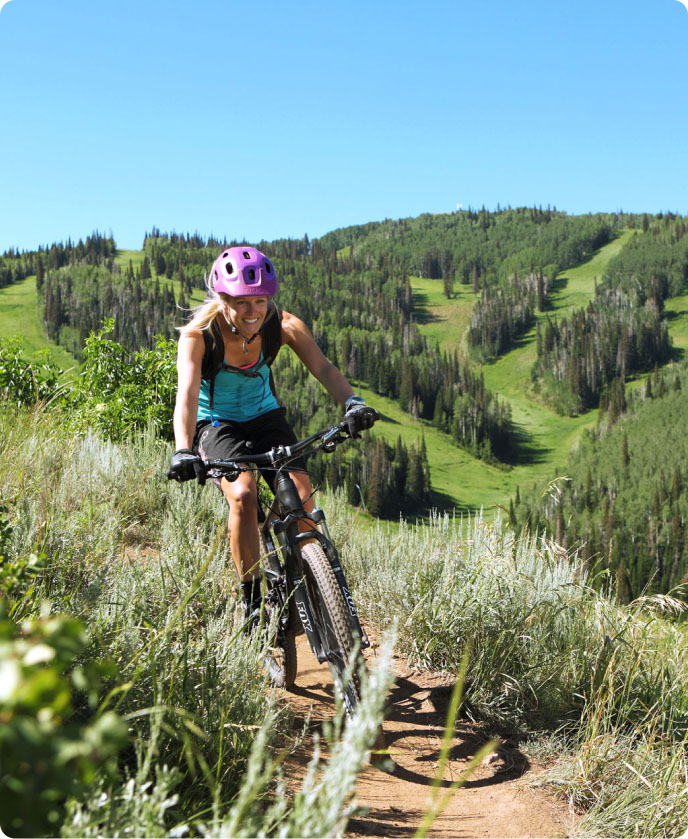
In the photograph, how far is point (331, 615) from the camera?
3.40 metres

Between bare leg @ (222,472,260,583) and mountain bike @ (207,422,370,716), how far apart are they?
122 mm

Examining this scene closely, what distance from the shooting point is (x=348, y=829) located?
2.80 meters

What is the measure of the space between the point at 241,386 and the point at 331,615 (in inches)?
63.1

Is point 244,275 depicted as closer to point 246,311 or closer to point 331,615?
point 246,311

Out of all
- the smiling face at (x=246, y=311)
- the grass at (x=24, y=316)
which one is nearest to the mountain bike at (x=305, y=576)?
the smiling face at (x=246, y=311)

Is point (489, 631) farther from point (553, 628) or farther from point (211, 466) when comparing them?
point (211, 466)

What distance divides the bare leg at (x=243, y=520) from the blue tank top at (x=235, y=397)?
0.49 m

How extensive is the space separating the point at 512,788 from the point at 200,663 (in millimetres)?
1678

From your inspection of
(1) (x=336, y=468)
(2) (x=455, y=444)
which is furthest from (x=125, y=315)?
(2) (x=455, y=444)

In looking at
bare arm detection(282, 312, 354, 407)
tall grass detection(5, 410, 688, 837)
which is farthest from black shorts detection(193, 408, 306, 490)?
tall grass detection(5, 410, 688, 837)

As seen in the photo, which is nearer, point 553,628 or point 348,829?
point 348,829

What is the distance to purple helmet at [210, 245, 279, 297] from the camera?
385 centimetres

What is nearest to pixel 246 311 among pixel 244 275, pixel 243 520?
pixel 244 275

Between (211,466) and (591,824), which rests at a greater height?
(211,466)
